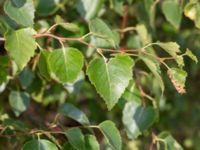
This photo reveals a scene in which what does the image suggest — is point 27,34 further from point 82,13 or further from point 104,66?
point 82,13

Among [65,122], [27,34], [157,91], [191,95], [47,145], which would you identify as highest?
[27,34]

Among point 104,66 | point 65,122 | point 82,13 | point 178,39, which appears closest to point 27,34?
point 104,66

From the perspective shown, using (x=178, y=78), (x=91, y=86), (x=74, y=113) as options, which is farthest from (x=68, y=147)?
(x=91, y=86)

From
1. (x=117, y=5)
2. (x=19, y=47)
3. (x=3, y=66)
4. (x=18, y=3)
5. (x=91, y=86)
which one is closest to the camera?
(x=19, y=47)

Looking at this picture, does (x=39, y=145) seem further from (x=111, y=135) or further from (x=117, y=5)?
(x=117, y=5)

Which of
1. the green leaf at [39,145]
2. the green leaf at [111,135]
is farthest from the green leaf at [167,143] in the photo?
the green leaf at [39,145]
